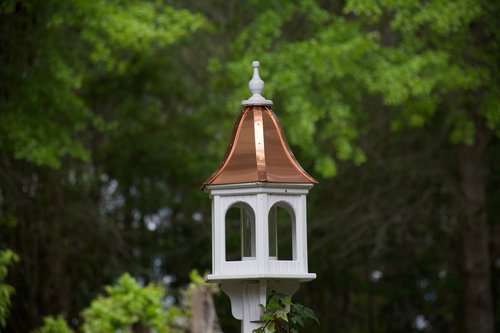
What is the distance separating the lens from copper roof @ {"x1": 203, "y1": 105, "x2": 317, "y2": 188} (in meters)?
6.12

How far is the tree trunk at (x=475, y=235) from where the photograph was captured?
17.7 metres

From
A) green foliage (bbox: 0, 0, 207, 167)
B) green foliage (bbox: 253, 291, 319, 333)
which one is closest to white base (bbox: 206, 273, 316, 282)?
green foliage (bbox: 253, 291, 319, 333)

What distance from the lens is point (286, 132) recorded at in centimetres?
1551

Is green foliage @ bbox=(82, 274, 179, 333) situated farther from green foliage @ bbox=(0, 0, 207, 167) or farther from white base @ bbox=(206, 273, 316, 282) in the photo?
white base @ bbox=(206, 273, 316, 282)

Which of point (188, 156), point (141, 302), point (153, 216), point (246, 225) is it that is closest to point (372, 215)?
point (188, 156)

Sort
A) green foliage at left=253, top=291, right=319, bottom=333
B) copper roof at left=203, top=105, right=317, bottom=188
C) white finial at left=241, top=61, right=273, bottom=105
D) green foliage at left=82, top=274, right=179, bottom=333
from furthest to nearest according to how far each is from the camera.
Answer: green foliage at left=82, top=274, right=179, bottom=333 → white finial at left=241, top=61, right=273, bottom=105 → copper roof at left=203, top=105, right=317, bottom=188 → green foliage at left=253, top=291, right=319, bottom=333

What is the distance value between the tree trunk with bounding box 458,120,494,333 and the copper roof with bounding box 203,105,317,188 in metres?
11.7

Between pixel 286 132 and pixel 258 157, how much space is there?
9416 mm

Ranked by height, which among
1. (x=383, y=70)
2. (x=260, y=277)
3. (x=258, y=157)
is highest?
(x=383, y=70)

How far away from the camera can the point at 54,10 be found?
47.2 feet

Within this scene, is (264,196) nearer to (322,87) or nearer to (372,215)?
(322,87)

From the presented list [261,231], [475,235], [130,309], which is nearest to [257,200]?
[261,231]

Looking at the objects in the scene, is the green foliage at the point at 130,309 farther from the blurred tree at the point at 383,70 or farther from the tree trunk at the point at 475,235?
the tree trunk at the point at 475,235

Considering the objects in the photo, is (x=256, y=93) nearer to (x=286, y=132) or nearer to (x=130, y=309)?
(x=130, y=309)
